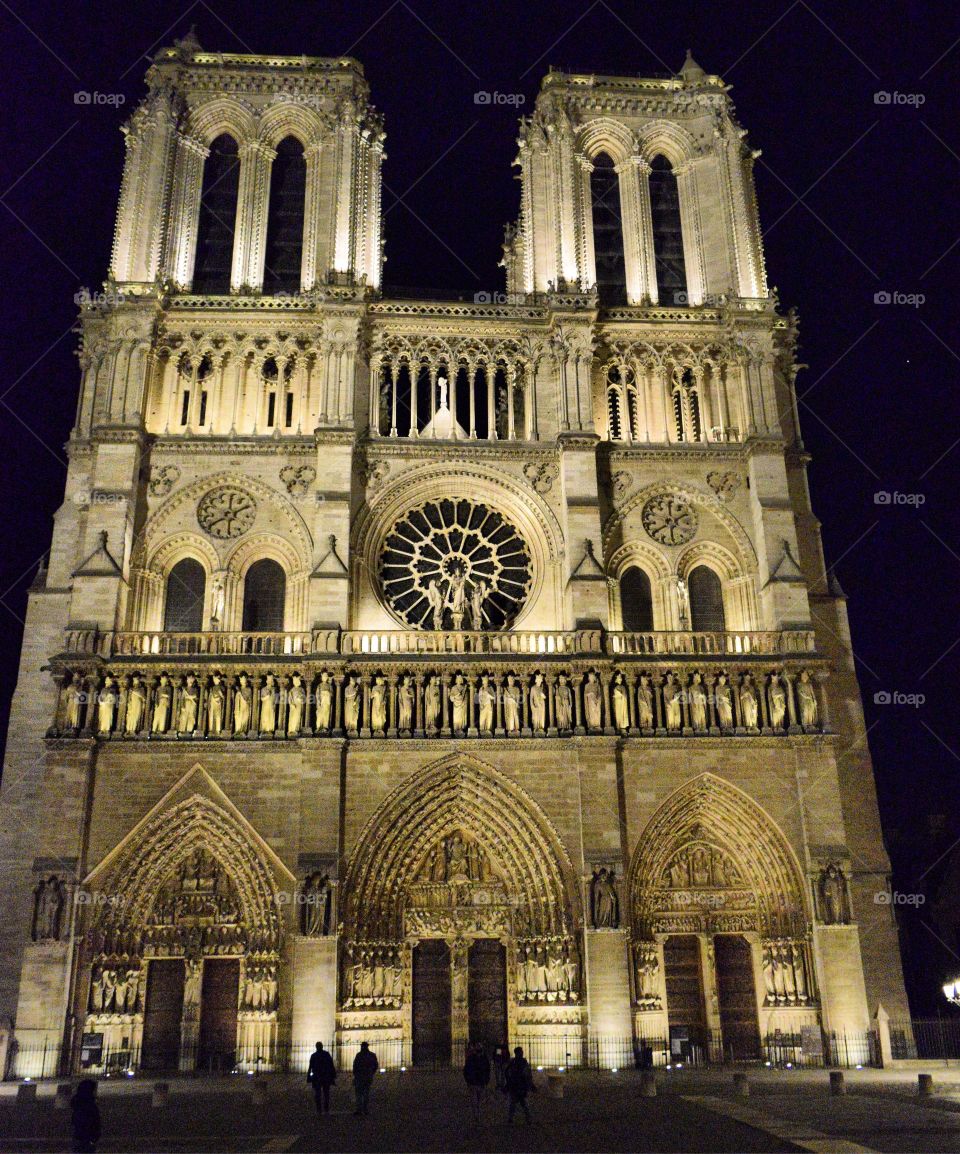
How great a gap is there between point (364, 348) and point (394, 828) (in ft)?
39.4

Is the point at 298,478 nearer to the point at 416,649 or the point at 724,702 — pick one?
the point at 416,649

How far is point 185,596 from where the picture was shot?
1019 inches

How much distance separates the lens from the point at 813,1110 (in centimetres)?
1480

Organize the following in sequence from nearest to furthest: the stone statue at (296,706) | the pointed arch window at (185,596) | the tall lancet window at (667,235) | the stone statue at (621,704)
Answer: the stone statue at (296,706)
the stone statue at (621,704)
the pointed arch window at (185,596)
the tall lancet window at (667,235)

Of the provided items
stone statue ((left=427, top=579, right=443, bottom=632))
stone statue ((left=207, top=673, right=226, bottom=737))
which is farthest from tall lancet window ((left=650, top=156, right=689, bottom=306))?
stone statue ((left=207, top=673, right=226, bottom=737))

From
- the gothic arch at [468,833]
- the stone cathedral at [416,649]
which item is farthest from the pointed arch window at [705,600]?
the gothic arch at [468,833]

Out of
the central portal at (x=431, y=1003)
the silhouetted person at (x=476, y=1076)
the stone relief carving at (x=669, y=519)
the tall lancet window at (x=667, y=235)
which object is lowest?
the silhouetted person at (x=476, y=1076)

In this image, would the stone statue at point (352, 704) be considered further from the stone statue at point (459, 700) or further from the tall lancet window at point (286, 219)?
the tall lancet window at point (286, 219)

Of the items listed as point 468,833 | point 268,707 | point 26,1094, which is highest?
point 268,707

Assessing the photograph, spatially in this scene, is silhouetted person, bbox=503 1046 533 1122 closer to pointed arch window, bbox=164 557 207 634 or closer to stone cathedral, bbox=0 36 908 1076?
stone cathedral, bbox=0 36 908 1076

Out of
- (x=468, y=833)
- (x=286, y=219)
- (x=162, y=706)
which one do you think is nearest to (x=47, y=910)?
(x=162, y=706)

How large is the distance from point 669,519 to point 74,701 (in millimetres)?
14435

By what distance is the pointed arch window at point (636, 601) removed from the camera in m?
26.5

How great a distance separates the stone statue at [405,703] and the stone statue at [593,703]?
A: 3801mm
